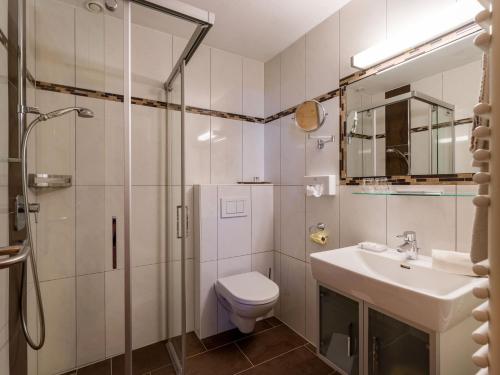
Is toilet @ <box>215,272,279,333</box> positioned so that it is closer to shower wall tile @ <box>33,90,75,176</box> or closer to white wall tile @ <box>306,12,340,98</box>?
shower wall tile @ <box>33,90,75,176</box>

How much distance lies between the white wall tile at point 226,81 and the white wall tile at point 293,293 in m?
1.46

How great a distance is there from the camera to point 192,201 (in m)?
2.06

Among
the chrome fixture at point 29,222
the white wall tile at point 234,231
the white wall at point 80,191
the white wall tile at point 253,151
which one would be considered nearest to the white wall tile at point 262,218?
the white wall tile at point 234,231

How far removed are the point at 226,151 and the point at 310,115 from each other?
0.79 metres

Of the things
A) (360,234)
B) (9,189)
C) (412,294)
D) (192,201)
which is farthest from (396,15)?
(9,189)

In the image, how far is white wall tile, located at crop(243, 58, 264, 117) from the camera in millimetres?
2373

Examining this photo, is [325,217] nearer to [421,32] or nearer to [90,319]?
[421,32]

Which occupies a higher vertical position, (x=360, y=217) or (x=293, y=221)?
(x=360, y=217)

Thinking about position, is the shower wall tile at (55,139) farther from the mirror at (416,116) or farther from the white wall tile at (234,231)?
the mirror at (416,116)

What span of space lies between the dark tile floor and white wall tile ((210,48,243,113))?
192cm

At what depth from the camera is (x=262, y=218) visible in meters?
2.27

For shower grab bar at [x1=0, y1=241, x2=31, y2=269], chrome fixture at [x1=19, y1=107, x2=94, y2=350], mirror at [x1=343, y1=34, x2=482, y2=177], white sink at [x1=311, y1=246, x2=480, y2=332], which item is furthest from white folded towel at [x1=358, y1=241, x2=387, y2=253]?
chrome fixture at [x1=19, y1=107, x2=94, y2=350]

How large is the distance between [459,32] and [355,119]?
0.62 metres

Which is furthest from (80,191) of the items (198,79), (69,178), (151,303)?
(198,79)
